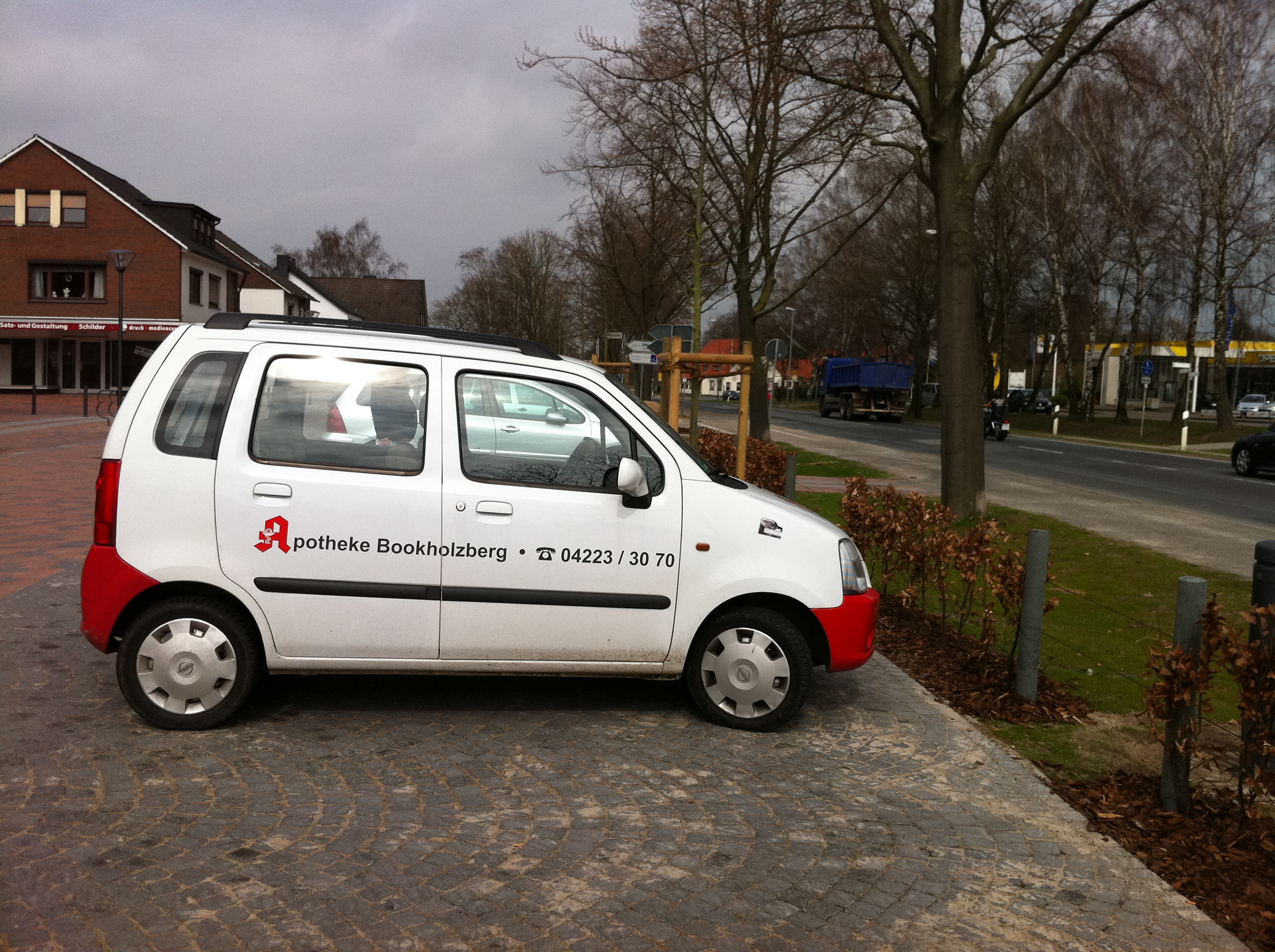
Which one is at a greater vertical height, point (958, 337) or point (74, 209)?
point (74, 209)

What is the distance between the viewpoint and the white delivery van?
17.0ft

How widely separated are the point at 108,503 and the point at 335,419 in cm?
105

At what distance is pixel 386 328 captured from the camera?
5.78 metres

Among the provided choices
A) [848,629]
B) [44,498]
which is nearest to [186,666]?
[848,629]

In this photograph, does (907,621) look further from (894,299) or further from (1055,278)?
(894,299)

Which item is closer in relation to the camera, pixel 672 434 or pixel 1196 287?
pixel 672 434

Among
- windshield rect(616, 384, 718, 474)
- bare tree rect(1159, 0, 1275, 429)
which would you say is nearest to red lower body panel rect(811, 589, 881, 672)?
windshield rect(616, 384, 718, 474)

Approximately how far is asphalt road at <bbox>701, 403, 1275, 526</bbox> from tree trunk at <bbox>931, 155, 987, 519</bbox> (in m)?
2.78

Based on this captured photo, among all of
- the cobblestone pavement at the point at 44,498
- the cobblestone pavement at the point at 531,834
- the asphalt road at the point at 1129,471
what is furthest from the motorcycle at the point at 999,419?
the cobblestone pavement at the point at 531,834

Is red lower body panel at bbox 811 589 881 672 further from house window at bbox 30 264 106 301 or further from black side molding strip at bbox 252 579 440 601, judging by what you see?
house window at bbox 30 264 106 301

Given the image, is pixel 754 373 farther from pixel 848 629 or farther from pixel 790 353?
pixel 790 353

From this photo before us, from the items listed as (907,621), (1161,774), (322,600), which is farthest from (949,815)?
(907,621)

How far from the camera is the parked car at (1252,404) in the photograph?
66.0m

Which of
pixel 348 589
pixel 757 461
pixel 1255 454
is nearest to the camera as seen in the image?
pixel 348 589
